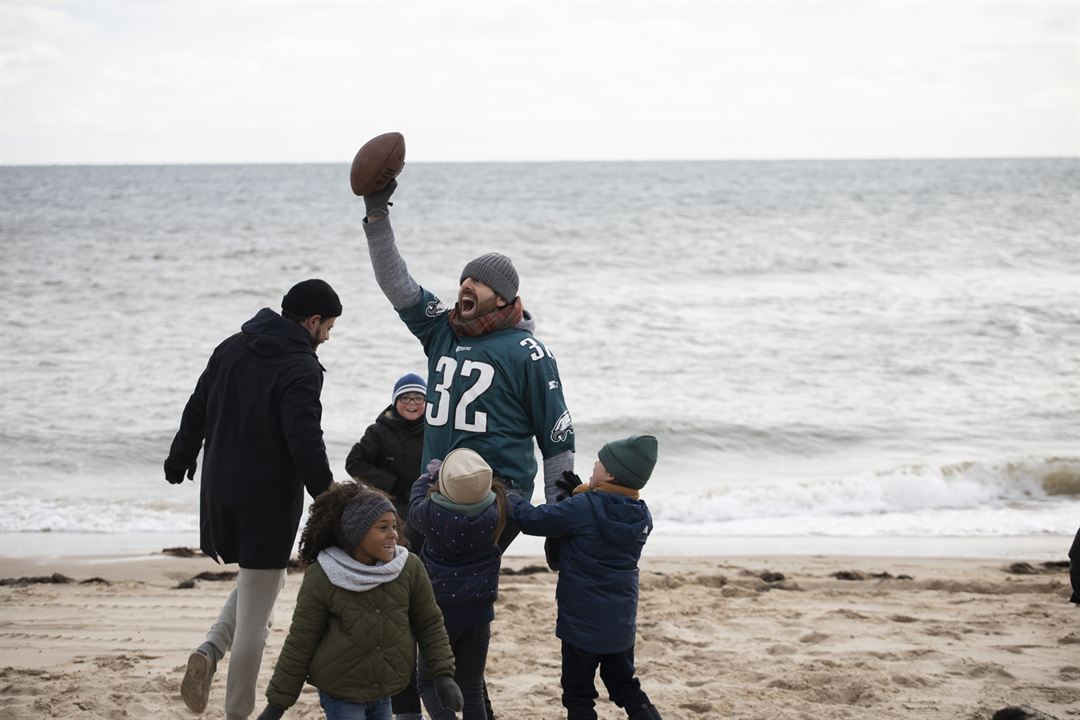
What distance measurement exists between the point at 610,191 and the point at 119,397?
53.0 m

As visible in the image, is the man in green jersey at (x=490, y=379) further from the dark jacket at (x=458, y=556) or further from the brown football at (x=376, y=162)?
the dark jacket at (x=458, y=556)

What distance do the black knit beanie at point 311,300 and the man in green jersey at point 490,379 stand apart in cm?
26

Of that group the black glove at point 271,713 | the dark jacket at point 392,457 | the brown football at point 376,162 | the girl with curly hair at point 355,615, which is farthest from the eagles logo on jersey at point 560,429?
the dark jacket at point 392,457

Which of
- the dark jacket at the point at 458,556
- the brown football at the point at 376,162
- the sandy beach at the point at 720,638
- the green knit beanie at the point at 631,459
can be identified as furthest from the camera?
the sandy beach at the point at 720,638

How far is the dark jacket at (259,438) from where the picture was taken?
3.92 meters

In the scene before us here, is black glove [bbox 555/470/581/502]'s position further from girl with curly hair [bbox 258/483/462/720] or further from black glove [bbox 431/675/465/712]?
black glove [bbox 431/675/465/712]

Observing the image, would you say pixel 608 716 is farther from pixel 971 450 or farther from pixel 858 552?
pixel 971 450

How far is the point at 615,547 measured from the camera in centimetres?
389

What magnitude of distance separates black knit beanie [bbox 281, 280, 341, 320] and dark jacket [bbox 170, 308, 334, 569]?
9cm

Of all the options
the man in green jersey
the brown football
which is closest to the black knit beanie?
the man in green jersey

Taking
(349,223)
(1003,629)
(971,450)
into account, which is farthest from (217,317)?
(349,223)

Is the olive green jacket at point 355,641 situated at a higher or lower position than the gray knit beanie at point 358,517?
lower

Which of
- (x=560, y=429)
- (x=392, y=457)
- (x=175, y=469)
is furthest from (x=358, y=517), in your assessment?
(x=392, y=457)

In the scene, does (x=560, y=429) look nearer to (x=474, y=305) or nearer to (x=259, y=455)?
(x=474, y=305)
